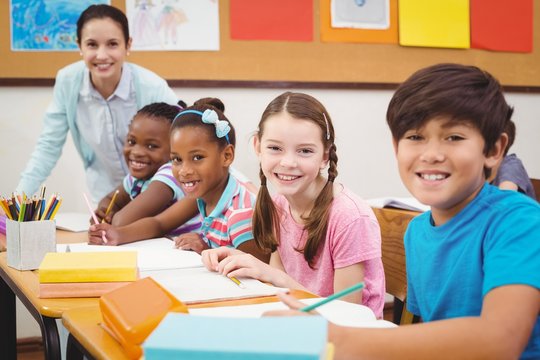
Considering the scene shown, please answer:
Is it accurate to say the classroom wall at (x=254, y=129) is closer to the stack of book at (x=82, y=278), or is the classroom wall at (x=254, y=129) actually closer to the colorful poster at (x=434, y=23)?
the colorful poster at (x=434, y=23)

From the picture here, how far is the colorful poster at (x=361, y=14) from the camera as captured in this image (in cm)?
310

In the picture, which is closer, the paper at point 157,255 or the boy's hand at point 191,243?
the paper at point 157,255

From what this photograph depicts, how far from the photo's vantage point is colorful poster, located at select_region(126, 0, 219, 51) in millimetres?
2854

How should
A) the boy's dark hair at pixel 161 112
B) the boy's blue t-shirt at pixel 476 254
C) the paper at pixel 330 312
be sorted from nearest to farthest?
1. the boy's blue t-shirt at pixel 476 254
2. the paper at pixel 330 312
3. the boy's dark hair at pixel 161 112

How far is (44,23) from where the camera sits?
9.09 ft

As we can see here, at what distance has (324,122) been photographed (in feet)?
4.95

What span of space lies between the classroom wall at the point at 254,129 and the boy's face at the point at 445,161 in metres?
2.12

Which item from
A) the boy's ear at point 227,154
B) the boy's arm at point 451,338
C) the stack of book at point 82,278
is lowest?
the stack of book at point 82,278

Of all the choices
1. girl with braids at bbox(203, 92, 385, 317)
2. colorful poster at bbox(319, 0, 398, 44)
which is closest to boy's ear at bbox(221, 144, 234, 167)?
girl with braids at bbox(203, 92, 385, 317)

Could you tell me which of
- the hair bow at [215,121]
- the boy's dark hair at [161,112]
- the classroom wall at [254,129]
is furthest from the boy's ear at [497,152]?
the classroom wall at [254,129]

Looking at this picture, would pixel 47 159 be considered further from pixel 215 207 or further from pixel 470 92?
pixel 470 92

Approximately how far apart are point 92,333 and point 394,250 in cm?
94

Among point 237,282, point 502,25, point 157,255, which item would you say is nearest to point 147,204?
point 157,255

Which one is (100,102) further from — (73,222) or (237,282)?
(237,282)
